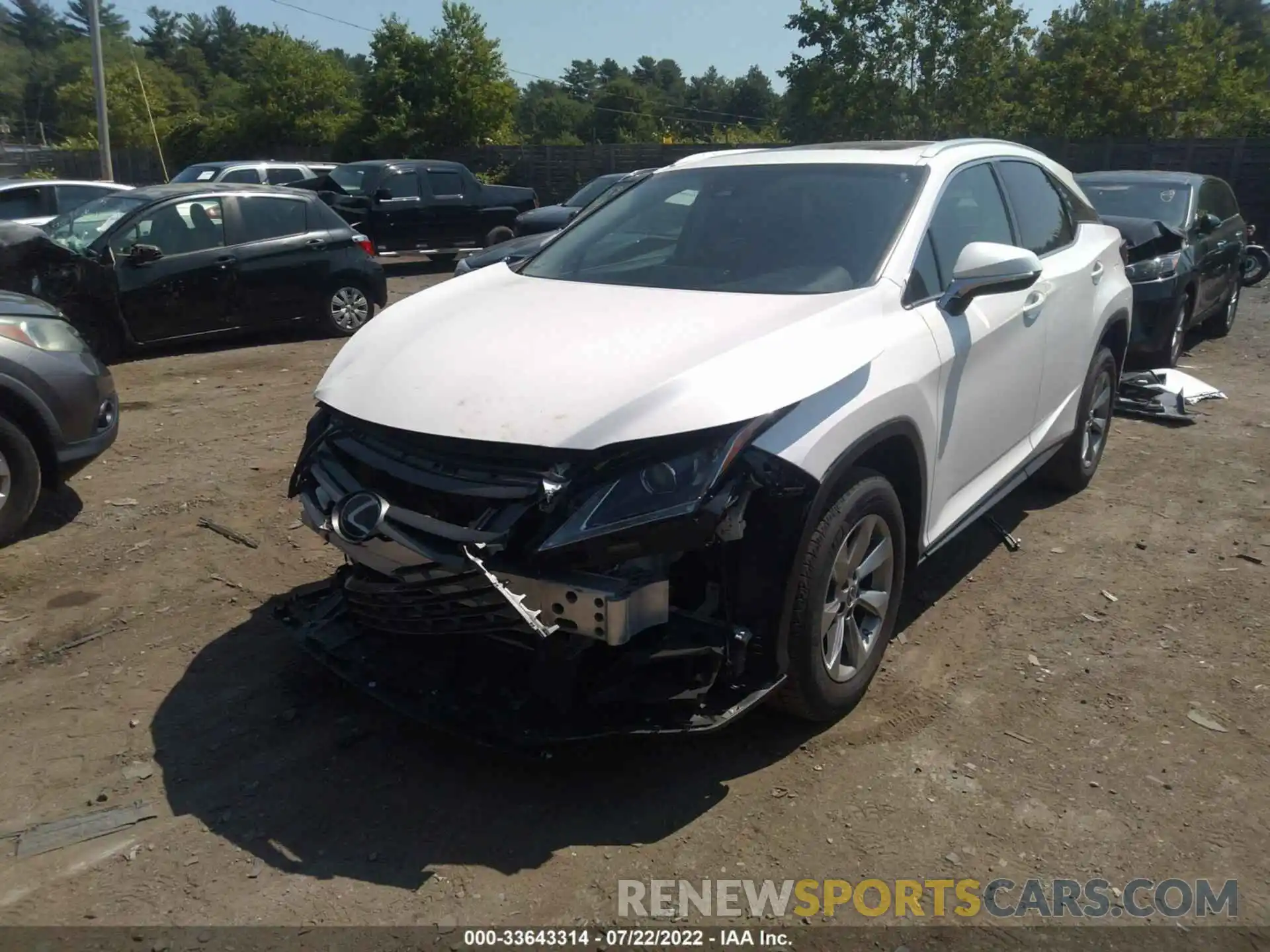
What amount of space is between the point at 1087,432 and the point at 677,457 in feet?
12.6

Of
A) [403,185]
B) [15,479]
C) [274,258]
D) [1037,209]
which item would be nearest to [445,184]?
[403,185]

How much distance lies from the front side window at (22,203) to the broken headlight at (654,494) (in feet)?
42.8

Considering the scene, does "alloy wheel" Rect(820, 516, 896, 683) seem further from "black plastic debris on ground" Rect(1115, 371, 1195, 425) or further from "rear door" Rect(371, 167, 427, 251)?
"rear door" Rect(371, 167, 427, 251)

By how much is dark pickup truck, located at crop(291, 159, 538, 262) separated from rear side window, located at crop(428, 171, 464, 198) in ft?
0.04

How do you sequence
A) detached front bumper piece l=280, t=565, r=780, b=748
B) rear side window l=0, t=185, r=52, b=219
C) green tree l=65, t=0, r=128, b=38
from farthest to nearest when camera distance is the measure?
1. green tree l=65, t=0, r=128, b=38
2. rear side window l=0, t=185, r=52, b=219
3. detached front bumper piece l=280, t=565, r=780, b=748

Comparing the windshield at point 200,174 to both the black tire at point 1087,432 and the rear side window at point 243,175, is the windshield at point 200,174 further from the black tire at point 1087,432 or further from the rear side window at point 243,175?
the black tire at point 1087,432

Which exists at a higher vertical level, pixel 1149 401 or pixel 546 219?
pixel 546 219

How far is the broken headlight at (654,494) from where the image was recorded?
280 cm

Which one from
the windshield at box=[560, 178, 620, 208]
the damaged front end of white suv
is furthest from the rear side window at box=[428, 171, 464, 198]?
the damaged front end of white suv

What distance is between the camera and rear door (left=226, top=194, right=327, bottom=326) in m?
9.84

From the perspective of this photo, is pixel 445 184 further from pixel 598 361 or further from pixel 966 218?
pixel 598 361

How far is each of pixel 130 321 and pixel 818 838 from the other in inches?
321

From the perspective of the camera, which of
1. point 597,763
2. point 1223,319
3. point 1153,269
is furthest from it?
point 1223,319

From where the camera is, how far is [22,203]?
43.1 ft
